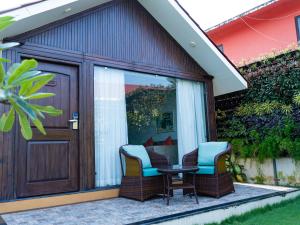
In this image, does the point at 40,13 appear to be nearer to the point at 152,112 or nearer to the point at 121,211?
the point at 152,112

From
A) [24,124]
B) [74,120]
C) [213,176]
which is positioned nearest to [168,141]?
[213,176]

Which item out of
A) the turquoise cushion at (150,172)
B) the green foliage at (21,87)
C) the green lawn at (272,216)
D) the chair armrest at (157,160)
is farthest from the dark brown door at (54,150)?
the green foliage at (21,87)

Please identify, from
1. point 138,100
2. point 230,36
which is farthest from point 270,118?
point 230,36

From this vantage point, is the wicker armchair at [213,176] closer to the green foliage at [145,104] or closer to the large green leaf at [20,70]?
the green foliage at [145,104]

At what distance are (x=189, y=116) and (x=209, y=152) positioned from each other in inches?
58.7

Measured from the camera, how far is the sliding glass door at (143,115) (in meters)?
5.18

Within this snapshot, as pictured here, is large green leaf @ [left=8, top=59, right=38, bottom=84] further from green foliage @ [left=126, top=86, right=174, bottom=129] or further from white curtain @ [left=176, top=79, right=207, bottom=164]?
white curtain @ [left=176, top=79, right=207, bottom=164]

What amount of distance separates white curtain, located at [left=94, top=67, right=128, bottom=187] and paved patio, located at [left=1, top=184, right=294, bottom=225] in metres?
0.52

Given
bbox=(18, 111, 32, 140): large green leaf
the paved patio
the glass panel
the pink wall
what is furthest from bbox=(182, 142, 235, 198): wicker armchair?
the pink wall

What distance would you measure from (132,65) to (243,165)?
3662 millimetres

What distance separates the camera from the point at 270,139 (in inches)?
254

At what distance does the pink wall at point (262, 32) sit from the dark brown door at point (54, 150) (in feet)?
20.9

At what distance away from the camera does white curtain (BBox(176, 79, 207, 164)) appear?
20.9ft

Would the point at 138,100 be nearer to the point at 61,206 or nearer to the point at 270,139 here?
the point at 61,206
